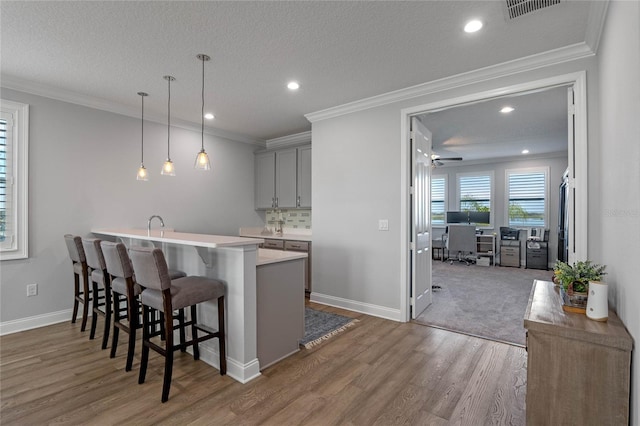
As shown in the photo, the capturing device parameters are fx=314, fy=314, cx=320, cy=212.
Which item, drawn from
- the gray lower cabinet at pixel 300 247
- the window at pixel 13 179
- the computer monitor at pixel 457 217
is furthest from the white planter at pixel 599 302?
the computer monitor at pixel 457 217

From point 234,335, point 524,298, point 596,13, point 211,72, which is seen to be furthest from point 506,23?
point 524,298

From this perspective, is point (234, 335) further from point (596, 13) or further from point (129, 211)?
point (596, 13)

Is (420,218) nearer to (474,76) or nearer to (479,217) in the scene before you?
(474,76)

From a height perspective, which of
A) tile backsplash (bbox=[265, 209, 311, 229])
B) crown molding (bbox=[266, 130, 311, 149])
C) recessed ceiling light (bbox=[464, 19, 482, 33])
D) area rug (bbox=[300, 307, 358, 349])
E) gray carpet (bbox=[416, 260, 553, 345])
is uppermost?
recessed ceiling light (bbox=[464, 19, 482, 33])

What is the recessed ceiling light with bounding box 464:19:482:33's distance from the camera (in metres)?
2.26

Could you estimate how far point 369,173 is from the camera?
153 inches

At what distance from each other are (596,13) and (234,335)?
3.39 m

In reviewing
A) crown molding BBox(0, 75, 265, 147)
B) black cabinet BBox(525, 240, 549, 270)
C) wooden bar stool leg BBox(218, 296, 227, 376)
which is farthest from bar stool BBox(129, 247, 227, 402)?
black cabinet BBox(525, 240, 549, 270)

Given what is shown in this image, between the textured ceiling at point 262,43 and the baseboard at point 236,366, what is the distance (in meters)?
2.47

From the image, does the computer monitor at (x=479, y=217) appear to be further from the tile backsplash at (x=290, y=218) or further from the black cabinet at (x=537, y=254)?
the tile backsplash at (x=290, y=218)

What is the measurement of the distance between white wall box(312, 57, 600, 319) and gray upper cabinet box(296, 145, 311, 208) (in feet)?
1.87

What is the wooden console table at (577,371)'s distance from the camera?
1388 mm

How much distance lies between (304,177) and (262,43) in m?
2.68

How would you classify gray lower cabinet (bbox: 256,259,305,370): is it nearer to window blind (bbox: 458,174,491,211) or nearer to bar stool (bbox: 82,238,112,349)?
bar stool (bbox: 82,238,112,349)
